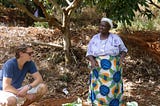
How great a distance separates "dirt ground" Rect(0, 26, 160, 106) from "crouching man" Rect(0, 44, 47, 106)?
0.91 meters

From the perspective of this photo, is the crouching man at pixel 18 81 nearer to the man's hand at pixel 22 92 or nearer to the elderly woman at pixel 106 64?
the man's hand at pixel 22 92

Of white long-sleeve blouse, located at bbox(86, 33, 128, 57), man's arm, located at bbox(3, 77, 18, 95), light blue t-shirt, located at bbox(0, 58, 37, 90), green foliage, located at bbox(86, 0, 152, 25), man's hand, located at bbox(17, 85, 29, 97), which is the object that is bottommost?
man's hand, located at bbox(17, 85, 29, 97)

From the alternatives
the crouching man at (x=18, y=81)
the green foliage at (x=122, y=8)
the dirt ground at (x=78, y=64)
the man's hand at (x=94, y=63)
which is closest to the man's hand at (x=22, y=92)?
the crouching man at (x=18, y=81)

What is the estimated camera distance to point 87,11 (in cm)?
1047

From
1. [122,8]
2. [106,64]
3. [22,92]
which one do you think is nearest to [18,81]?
[22,92]

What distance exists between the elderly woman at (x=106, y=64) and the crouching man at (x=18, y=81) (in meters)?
0.65

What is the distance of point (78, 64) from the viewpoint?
19.5 ft

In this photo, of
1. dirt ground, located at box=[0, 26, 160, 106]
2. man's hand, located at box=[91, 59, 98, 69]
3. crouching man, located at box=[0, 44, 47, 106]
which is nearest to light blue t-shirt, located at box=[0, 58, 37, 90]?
crouching man, located at box=[0, 44, 47, 106]

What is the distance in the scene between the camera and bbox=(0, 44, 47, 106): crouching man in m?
3.64

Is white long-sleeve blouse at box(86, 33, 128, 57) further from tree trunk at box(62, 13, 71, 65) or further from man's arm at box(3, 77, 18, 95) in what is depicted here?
tree trunk at box(62, 13, 71, 65)

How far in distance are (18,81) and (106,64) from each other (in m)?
0.99

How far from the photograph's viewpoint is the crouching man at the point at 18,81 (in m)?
3.64

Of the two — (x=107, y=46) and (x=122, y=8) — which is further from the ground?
(x=122, y=8)

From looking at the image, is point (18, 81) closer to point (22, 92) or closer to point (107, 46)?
point (22, 92)
